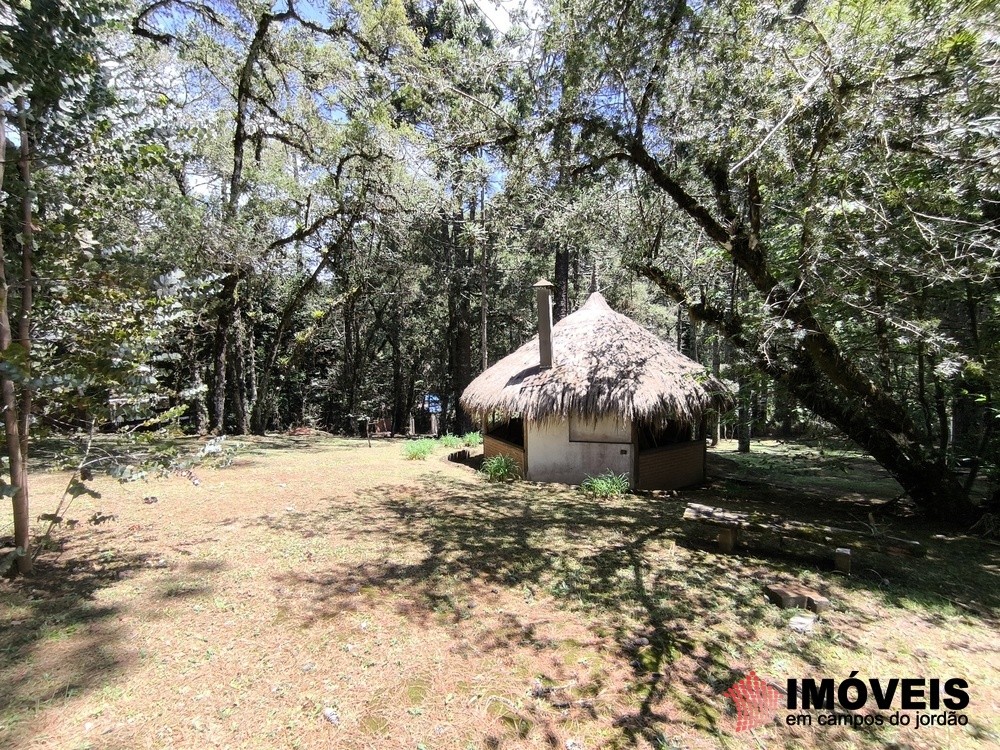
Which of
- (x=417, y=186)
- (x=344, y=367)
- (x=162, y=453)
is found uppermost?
(x=417, y=186)

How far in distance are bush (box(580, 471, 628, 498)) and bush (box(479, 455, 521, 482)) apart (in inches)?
60.1

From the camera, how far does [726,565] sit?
505cm

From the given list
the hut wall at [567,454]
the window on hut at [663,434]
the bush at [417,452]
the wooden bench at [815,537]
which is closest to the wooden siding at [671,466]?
the window on hut at [663,434]

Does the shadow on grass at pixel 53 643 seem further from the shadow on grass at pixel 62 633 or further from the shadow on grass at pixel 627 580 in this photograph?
the shadow on grass at pixel 627 580

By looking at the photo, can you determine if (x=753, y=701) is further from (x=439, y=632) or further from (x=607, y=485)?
(x=607, y=485)

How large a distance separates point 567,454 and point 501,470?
1.40 metres

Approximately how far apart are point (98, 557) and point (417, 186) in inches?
367

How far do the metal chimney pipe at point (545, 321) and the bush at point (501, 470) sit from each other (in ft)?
7.13

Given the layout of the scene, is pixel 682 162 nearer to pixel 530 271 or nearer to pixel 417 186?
pixel 417 186

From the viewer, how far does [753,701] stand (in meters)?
2.92

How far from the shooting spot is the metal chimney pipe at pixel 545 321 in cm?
1012

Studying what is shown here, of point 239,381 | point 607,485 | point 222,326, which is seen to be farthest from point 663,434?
point 239,381

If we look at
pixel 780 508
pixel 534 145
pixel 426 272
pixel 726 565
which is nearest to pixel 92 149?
pixel 534 145

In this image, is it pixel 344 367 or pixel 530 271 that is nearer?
pixel 530 271
